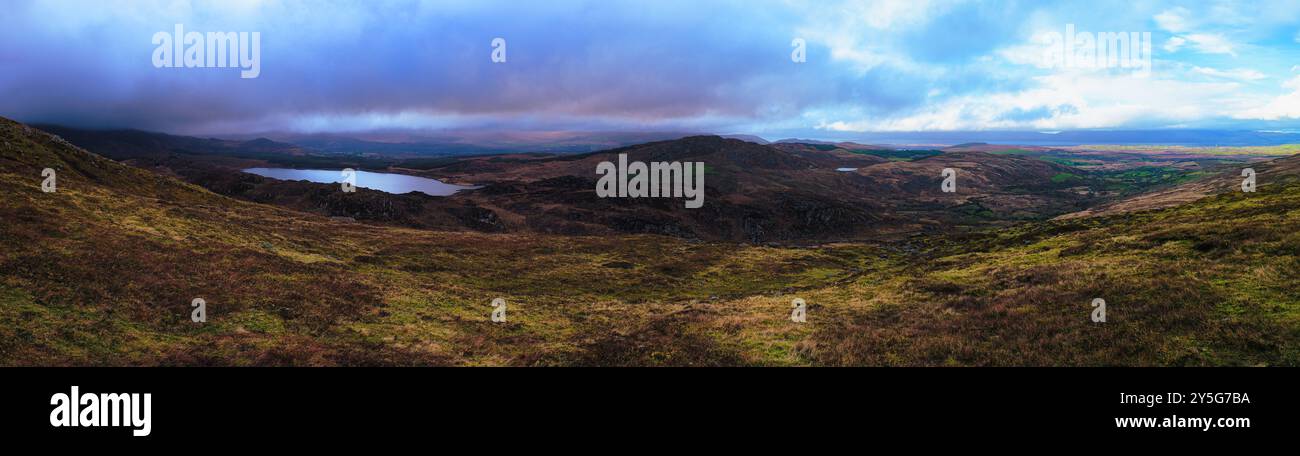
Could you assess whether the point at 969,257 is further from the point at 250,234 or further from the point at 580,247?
the point at 250,234

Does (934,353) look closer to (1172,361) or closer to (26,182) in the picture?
(1172,361)

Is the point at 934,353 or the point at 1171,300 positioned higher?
the point at 1171,300

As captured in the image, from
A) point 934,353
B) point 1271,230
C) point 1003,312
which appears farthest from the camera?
point 1271,230

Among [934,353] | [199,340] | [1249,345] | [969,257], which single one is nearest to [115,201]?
[199,340]

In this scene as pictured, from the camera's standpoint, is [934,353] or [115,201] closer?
[934,353]
